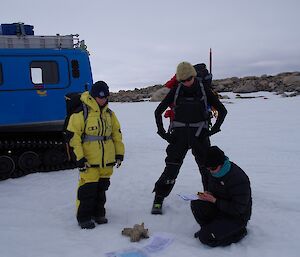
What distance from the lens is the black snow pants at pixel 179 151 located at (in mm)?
5754

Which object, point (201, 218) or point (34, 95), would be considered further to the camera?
point (34, 95)

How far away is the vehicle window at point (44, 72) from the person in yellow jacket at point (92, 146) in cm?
368

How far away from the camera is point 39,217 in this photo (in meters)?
6.03

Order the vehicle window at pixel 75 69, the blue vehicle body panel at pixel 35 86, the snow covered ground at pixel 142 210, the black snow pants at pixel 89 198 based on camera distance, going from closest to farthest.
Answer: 1. the snow covered ground at pixel 142 210
2. the black snow pants at pixel 89 198
3. the blue vehicle body panel at pixel 35 86
4. the vehicle window at pixel 75 69

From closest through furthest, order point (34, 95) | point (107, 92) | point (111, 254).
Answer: point (111, 254) < point (107, 92) < point (34, 95)

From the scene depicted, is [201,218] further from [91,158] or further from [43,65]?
[43,65]

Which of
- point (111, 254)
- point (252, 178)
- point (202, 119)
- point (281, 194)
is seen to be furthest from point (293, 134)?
point (111, 254)

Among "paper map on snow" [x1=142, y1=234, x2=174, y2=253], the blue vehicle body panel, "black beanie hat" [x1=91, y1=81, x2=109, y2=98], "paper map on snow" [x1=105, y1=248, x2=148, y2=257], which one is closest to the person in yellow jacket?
"black beanie hat" [x1=91, y1=81, x2=109, y2=98]

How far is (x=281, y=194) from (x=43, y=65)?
5.94m

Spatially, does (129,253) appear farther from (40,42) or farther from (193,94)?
(40,42)

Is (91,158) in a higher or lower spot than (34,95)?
lower

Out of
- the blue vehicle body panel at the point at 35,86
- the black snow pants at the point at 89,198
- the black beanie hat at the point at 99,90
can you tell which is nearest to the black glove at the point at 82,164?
the black snow pants at the point at 89,198

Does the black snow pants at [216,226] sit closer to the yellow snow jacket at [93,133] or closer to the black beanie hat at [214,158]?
the black beanie hat at [214,158]

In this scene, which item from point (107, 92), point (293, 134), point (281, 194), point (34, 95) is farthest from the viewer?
point (293, 134)
